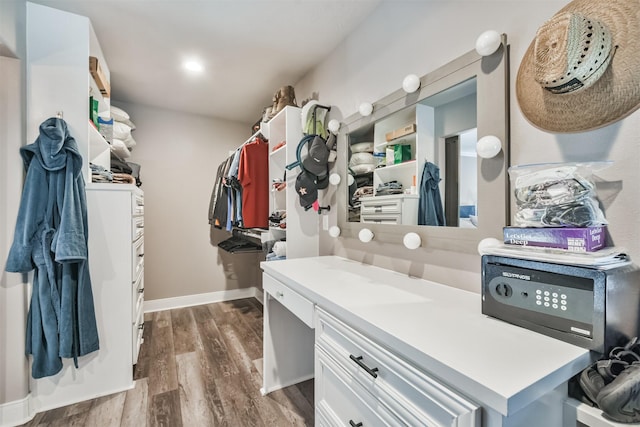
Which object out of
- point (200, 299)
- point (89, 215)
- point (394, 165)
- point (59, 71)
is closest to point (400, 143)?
point (394, 165)

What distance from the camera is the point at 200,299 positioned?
11.7ft

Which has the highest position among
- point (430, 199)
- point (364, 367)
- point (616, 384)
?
point (430, 199)

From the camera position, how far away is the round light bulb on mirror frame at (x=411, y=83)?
1.34 meters

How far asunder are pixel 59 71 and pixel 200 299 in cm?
270

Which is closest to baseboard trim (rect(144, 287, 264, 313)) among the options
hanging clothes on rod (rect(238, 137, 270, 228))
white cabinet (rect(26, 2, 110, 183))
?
hanging clothes on rod (rect(238, 137, 270, 228))

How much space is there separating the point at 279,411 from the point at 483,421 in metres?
1.41

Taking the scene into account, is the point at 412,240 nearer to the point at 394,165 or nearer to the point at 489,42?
the point at 394,165

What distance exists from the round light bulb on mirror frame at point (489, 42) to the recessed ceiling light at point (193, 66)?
2.11 m

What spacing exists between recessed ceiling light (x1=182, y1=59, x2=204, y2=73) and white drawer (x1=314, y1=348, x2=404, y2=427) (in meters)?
2.36

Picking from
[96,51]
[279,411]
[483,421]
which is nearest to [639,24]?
[483,421]

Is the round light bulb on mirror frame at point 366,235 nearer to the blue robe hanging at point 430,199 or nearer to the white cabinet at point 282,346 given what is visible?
the blue robe hanging at point 430,199

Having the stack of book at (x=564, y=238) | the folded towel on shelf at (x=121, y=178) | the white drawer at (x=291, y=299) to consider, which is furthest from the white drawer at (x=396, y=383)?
the folded towel on shelf at (x=121, y=178)

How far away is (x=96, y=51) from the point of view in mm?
1960

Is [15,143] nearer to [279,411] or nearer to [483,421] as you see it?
[279,411]
